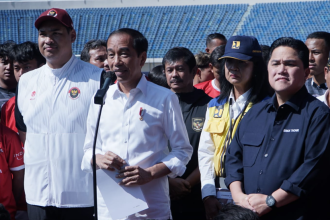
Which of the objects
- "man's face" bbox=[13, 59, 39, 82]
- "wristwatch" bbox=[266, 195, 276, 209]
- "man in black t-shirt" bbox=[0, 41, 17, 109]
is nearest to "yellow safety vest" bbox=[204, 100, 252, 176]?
"wristwatch" bbox=[266, 195, 276, 209]

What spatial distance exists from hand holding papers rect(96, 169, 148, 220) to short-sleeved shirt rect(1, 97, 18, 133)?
1.58 m

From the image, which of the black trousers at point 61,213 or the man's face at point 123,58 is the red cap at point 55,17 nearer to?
the man's face at point 123,58

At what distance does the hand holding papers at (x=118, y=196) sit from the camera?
2320mm

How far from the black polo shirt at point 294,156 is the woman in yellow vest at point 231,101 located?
1.46 ft

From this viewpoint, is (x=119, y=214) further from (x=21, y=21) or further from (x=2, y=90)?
(x=21, y=21)

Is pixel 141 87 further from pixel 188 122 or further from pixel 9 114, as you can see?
pixel 9 114

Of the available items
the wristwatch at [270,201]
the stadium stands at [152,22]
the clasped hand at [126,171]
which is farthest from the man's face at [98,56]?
the stadium stands at [152,22]

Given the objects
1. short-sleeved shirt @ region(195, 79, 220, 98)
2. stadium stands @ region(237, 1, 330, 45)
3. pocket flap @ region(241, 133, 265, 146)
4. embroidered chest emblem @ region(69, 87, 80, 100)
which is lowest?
pocket flap @ region(241, 133, 265, 146)

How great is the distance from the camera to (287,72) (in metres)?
2.28

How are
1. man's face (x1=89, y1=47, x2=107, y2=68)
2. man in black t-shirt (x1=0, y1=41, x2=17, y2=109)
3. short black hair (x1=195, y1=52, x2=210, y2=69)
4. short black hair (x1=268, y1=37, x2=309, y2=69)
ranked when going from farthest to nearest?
1. short black hair (x1=195, y1=52, x2=210, y2=69)
2. man's face (x1=89, y1=47, x2=107, y2=68)
3. man in black t-shirt (x1=0, y1=41, x2=17, y2=109)
4. short black hair (x1=268, y1=37, x2=309, y2=69)

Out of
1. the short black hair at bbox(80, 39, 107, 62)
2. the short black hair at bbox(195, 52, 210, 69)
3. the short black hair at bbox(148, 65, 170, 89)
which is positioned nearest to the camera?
the short black hair at bbox(148, 65, 170, 89)

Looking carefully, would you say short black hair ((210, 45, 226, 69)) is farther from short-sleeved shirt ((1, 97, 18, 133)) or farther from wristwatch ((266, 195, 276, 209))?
wristwatch ((266, 195, 276, 209))

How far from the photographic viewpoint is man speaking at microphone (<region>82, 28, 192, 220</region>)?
2402 mm

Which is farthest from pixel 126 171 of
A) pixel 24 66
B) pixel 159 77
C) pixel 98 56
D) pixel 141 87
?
pixel 98 56
